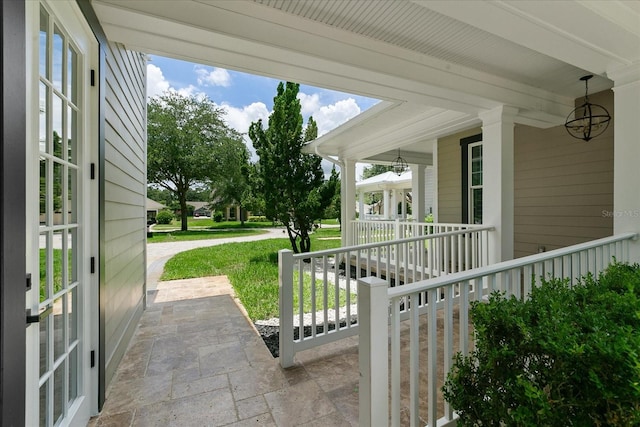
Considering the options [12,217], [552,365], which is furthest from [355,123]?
[12,217]

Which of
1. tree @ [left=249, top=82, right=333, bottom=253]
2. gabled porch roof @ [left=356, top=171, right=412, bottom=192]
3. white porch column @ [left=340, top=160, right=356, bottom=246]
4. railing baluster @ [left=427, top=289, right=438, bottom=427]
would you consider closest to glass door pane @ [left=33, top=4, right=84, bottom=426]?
railing baluster @ [left=427, top=289, right=438, bottom=427]

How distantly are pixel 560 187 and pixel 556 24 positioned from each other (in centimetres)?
330

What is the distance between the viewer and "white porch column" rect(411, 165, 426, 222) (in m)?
7.45

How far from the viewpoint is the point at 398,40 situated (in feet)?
8.86

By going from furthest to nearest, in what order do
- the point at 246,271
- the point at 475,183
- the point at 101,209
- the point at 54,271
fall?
the point at 246,271 → the point at 475,183 → the point at 101,209 → the point at 54,271

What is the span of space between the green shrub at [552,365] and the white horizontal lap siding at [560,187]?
3.61 meters

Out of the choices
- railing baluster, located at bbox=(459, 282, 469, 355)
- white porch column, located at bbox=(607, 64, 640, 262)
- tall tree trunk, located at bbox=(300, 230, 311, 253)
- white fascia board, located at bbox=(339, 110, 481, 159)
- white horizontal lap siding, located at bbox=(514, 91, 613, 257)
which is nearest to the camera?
railing baluster, located at bbox=(459, 282, 469, 355)

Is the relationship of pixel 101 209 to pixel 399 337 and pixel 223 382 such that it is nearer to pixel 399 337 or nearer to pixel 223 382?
pixel 223 382

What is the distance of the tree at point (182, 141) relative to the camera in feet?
55.9

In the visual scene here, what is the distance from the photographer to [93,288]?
199cm

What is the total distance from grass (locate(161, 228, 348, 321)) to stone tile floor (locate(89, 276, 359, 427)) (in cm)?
81

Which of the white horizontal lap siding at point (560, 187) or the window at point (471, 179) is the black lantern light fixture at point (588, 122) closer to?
the white horizontal lap siding at point (560, 187)

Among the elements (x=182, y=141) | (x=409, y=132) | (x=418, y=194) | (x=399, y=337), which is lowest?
(x=399, y=337)

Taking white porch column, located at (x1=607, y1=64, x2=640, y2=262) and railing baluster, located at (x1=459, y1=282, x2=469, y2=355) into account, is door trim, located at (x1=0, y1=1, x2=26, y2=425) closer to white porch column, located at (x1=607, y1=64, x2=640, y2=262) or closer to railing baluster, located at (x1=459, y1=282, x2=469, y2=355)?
railing baluster, located at (x1=459, y1=282, x2=469, y2=355)
